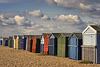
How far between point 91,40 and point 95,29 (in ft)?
5.23

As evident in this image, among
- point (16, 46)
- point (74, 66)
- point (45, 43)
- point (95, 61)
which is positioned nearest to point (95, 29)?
point (95, 61)

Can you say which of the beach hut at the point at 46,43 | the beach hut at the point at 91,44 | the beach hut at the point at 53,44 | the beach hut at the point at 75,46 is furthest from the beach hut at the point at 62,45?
the beach hut at the point at 91,44

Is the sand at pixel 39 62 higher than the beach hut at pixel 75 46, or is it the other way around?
the beach hut at pixel 75 46

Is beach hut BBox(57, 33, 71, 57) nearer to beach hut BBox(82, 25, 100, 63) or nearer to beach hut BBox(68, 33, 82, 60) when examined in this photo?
beach hut BBox(68, 33, 82, 60)

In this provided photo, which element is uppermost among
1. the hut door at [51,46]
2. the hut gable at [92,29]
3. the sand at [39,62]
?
the hut gable at [92,29]

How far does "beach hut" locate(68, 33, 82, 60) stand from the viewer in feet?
75.3

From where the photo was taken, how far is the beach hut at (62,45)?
1049 inches

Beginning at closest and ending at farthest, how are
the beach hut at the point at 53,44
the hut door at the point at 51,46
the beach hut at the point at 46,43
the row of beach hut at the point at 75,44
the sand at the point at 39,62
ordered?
the sand at the point at 39,62, the row of beach hut at the point at 75,44, the beach hut at the point at 53,44, the hut door at the point at 51,46, the beach hut at the point at 46,43

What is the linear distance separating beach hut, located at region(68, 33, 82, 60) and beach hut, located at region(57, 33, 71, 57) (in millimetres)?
1920

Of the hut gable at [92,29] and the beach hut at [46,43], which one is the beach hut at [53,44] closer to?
the beach hut at [46,43]

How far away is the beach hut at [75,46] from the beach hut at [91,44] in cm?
113

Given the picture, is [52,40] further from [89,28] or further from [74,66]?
[74,66]

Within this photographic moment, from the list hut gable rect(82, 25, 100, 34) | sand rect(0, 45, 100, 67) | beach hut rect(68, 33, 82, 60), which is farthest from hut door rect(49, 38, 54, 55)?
hut gable rect(82, 25, 100, 34)

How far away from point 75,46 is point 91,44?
3.19 metres
